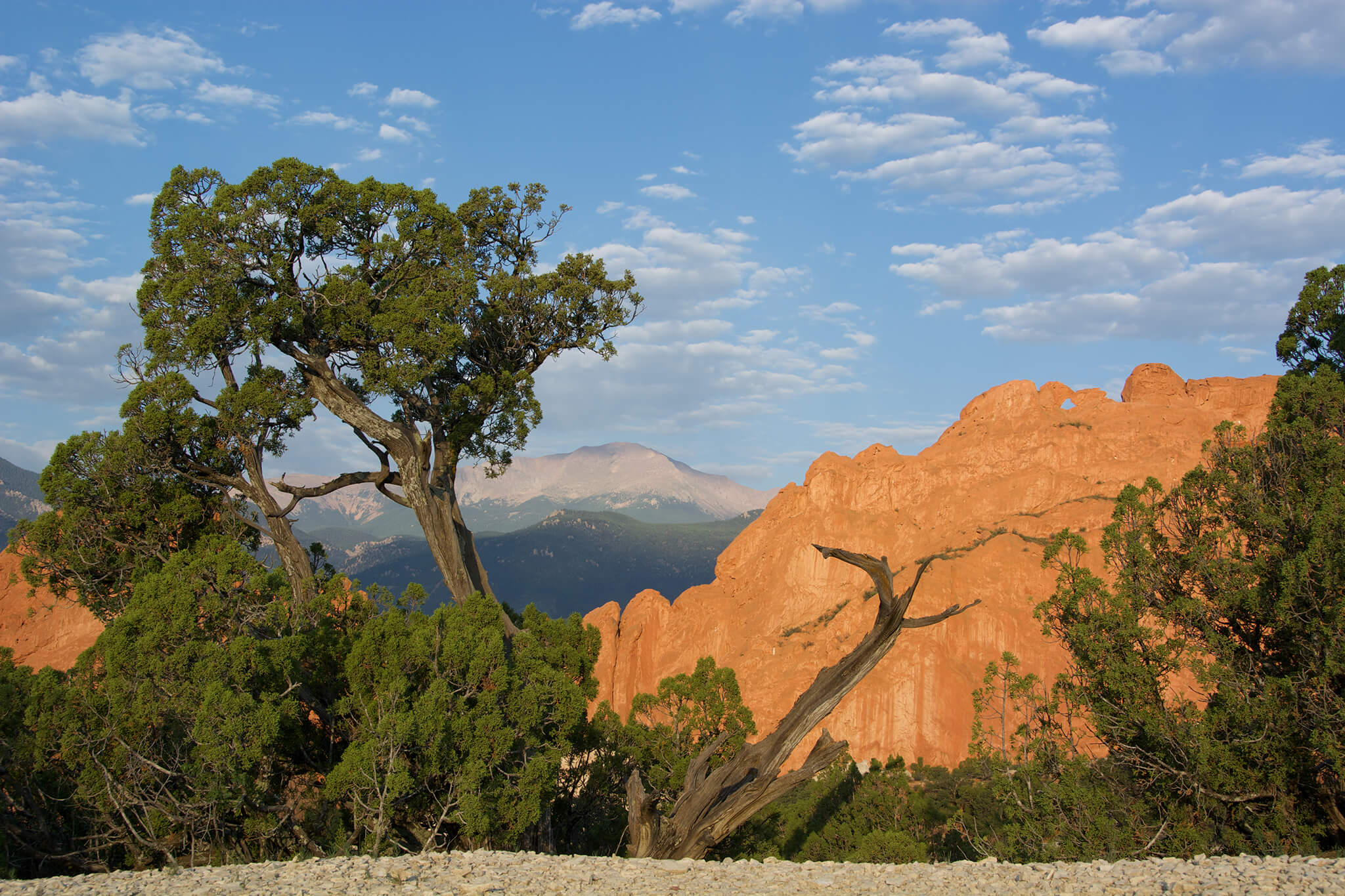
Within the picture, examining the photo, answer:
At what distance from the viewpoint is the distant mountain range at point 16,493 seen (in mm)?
104000

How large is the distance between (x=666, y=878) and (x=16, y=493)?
134 m

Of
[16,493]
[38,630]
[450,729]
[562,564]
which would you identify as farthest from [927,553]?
[562,564]

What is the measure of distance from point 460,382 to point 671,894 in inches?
446

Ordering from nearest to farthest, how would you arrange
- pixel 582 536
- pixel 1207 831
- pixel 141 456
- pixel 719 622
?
pixel 1207 831 < pixel 141 456 < pixel 719 622 < pixel 582 536

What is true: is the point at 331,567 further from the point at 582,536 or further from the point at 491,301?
the point at 582,536

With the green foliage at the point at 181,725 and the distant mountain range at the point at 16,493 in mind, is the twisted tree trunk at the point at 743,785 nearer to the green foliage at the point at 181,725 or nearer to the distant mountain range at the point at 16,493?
the green foliage at the point at 181,725

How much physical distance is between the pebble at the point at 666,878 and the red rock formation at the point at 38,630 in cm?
4081

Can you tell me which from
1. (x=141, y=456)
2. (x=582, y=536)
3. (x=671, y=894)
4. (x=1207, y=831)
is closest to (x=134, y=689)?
(x=141, y=456)

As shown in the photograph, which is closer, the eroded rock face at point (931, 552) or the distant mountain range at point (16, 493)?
the eroded rock face at point (931, 552)

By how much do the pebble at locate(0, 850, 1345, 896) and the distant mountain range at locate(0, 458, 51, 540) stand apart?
110m

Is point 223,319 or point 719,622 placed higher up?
point 223,319

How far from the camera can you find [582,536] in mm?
193250

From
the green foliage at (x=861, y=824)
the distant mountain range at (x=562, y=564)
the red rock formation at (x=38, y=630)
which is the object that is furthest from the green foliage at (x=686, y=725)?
the distant mountain range at (x=562, y=564)

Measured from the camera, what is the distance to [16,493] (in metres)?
110
